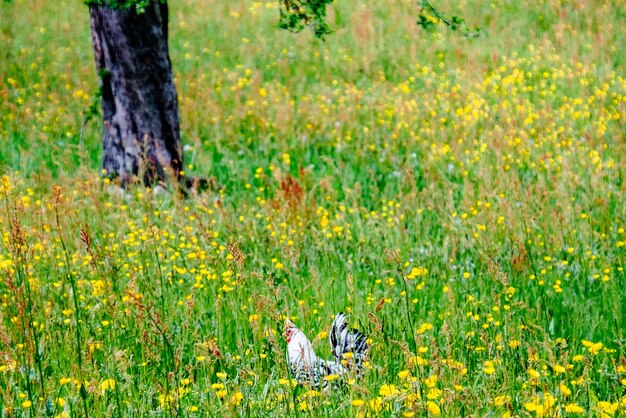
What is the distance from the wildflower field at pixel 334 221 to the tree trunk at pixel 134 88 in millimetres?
322

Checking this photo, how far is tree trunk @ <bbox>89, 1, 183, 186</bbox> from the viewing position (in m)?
7.13

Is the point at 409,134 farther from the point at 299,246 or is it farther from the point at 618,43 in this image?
the point at 618,43

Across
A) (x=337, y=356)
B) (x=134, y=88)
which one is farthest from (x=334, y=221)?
(x=337, y=356)

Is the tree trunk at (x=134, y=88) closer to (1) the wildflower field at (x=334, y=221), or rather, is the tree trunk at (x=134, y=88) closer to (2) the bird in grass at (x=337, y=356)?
(1) the wildflower field at (x=334, y=221)

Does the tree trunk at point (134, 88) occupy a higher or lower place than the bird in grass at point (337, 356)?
higher

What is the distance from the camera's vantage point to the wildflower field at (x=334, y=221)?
10.9 ft

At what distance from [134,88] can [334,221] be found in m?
2.54

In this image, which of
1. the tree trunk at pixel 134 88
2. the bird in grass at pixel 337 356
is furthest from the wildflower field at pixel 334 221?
the tree trunk at pixel 134 88

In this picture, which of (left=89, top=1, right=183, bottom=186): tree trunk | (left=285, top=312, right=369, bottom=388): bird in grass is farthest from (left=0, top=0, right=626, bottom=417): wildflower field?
(left=89, top=1, right=183, bottom=186): tree trunk

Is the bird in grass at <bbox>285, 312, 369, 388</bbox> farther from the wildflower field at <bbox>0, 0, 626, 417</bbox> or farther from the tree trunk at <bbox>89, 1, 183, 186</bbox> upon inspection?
the tree trunk at <bbox>89, 1, 183, 186</bbox>

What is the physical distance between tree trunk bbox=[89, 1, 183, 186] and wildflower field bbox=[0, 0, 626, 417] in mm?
322

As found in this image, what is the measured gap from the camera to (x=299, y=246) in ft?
18.5

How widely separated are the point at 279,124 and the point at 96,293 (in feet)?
17.2

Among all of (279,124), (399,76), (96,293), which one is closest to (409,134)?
(279,124)
